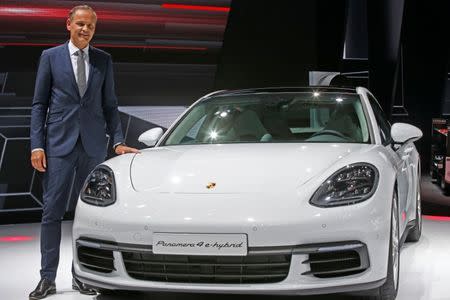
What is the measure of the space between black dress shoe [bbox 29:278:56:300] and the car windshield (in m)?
1.09

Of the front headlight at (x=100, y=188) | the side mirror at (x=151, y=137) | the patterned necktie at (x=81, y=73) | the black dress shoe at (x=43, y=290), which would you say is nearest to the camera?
the front headlight at (x=100, y=188)

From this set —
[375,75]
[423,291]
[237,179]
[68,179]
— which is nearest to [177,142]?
[68,179]

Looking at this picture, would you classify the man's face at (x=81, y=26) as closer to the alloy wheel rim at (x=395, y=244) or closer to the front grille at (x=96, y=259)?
the front grille at (x=96, y=259)

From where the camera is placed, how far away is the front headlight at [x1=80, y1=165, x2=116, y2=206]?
11.1ft

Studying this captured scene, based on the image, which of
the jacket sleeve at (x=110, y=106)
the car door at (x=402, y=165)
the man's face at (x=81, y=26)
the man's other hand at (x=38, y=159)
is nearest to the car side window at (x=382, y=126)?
the car door at (x=402, y=165)

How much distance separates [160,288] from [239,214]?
506 mm

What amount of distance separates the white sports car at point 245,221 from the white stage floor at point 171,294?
44cm

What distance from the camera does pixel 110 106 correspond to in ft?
13.7

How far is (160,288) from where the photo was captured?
3.15 meters

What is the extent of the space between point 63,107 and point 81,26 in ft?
1.52

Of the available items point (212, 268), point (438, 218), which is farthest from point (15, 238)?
point (438, 218)

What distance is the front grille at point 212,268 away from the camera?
119 inches

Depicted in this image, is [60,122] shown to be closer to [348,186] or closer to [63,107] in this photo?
[63,107]

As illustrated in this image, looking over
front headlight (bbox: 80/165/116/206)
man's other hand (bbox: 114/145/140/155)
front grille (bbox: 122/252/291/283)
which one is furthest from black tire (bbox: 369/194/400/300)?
man's other hand (bbox: 114/145/140/155)
